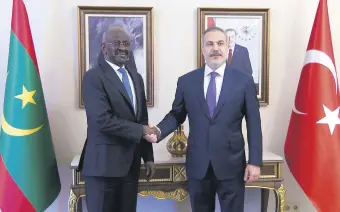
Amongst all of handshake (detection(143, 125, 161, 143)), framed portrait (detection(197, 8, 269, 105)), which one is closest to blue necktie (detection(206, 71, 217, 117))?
handshake (detection(143, 125, 161, 143))

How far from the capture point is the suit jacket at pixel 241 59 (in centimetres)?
251

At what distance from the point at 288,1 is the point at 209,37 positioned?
3.66ft

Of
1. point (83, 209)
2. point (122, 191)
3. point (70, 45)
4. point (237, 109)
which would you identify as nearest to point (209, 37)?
point (237, 109)

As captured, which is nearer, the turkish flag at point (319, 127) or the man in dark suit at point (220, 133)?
the man in dark suit at point (220, 133)

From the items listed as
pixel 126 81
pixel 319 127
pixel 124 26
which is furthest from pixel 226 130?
pixel 124 26

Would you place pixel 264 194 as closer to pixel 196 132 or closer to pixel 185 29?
pixel 196 132

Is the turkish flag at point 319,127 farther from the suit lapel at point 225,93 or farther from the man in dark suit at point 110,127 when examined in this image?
the man in dark suit at point 110,127

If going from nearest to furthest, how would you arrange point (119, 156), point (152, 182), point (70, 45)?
point (119, 156), point (152, 182), point (70, 45)

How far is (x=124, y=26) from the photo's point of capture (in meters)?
2.40

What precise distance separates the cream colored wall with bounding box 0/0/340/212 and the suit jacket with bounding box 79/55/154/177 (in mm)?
812

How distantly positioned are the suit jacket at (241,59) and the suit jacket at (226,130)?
0.78 m

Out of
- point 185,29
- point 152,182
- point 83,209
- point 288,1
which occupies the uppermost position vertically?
point 288,1

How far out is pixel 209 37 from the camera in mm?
1701

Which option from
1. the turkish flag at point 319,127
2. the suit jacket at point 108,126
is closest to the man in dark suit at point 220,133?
the suit jacket at point 108,126
